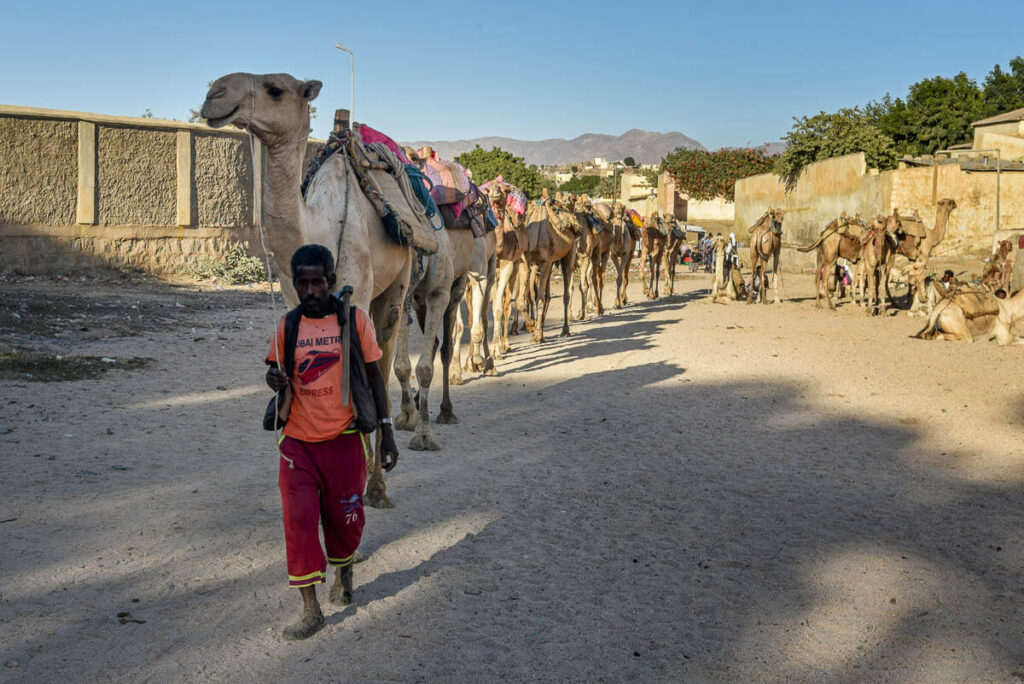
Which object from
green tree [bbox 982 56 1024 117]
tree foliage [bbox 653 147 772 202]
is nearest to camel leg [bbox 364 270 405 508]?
green tree [bbox 982 56 1024 117]

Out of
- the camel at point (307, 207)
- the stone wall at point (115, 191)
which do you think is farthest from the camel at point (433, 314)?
the stone wall at point (115, 191)

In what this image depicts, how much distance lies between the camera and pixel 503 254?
13945 millimetres

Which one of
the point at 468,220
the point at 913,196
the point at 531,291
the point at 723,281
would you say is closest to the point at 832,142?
the point at 913,196

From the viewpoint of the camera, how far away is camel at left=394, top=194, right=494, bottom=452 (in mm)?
7723

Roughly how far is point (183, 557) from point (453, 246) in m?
4.07

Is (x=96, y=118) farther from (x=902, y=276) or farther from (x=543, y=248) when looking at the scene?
(x=902, y=276)

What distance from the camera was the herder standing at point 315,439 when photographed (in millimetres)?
4090

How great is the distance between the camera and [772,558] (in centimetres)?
544

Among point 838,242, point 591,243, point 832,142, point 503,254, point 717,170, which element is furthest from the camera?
point 717,170

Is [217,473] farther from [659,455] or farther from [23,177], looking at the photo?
[23,177]

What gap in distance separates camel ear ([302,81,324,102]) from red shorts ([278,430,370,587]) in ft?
6.68

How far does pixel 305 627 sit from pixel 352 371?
1.19 meters

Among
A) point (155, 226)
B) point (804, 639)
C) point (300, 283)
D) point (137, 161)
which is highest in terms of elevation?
point (137, 161)

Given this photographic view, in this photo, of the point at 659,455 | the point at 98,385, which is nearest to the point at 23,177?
the point at 98,385
